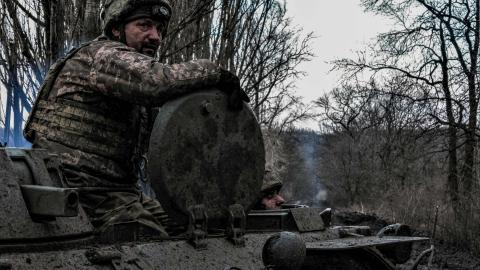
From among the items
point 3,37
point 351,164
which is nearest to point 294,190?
point 351,164

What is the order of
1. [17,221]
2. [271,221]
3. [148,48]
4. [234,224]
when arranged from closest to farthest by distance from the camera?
[17,221], [234,224], [148,48], [271,221]

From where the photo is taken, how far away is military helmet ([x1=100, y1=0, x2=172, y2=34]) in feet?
13.0

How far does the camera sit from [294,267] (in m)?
3.10

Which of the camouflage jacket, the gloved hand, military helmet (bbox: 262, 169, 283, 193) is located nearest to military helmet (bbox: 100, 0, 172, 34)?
the camouflage jacket

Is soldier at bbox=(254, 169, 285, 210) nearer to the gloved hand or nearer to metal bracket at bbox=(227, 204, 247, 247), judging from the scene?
metal bracket at bbox=(227, 204, 247, 247)

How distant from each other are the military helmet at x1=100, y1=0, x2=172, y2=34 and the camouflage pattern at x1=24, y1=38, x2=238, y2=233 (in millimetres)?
204

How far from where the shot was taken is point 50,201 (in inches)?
105

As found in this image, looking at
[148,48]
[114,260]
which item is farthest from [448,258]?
[114,260]

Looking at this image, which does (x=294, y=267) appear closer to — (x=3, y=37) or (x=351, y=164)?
(x=3, y=37)

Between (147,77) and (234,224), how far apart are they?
0.87 metres

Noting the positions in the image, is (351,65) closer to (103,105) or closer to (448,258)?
(448,258)

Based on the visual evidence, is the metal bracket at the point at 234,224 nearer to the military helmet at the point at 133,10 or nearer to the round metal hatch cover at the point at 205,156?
the round metal hatch cover at the point at 205,156

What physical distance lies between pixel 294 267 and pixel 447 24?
1798 centimetres

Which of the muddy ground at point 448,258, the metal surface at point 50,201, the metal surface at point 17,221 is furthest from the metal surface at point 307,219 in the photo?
the muddy ground at point 448,258
